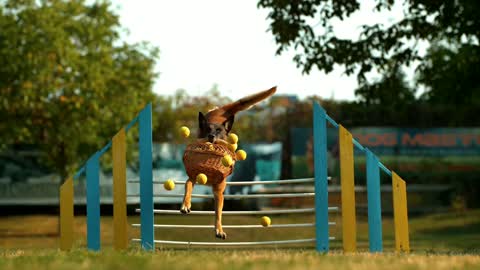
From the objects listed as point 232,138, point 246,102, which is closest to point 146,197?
point 232,138

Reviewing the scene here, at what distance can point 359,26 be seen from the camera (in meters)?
15.9

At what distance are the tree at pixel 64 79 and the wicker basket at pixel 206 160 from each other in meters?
15.2

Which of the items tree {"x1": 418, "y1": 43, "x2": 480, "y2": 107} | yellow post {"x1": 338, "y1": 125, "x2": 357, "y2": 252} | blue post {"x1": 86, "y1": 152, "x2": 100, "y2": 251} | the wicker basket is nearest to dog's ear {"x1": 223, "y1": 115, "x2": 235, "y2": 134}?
the wicker basket

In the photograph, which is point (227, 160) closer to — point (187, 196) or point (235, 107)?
point (187, 196)

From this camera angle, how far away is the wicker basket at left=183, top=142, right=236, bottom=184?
8578mm

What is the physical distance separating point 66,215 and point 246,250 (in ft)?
8.07

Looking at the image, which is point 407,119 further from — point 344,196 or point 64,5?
point 344,196

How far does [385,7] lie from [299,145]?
14.1m

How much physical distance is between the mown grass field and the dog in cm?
42

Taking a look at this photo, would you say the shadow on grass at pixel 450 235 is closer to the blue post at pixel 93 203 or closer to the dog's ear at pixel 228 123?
the dog's ear at pixel 228 123

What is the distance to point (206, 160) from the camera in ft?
28.2

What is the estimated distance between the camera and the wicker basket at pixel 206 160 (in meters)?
8.58

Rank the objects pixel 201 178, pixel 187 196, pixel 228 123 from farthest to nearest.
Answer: pixel 228 123 < pixel 187 196 < pixel 201 178

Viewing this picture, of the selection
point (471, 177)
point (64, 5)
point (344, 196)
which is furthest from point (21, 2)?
point (344, 196)
